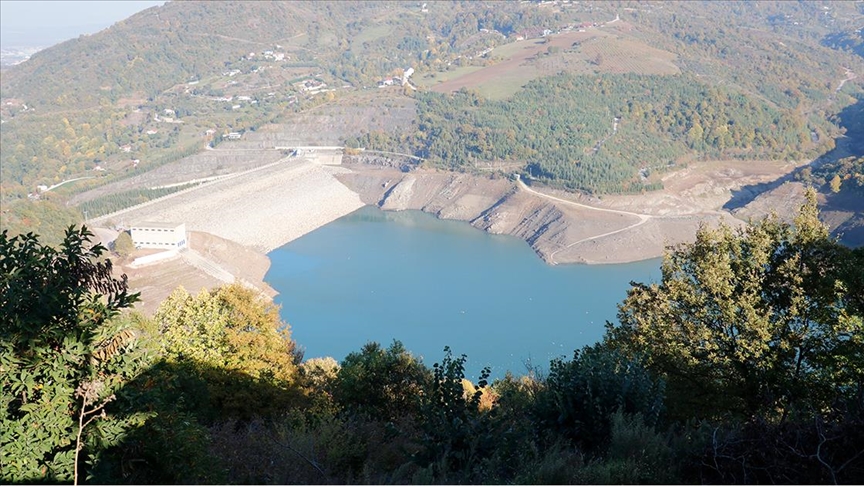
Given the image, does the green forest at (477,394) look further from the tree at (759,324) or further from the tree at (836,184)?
the tree at (836,184)

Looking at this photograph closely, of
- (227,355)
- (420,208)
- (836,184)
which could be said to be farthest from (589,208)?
(227,355)

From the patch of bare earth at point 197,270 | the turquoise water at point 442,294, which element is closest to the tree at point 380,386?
the turquoise water at point 442,294

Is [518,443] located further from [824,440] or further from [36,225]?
[36,225]

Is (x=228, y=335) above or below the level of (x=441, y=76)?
above

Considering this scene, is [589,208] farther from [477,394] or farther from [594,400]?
[477,394]

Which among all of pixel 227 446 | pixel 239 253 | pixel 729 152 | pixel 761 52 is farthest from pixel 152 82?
pixel 227 446

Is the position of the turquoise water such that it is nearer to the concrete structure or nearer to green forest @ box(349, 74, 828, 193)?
the concrete structure
